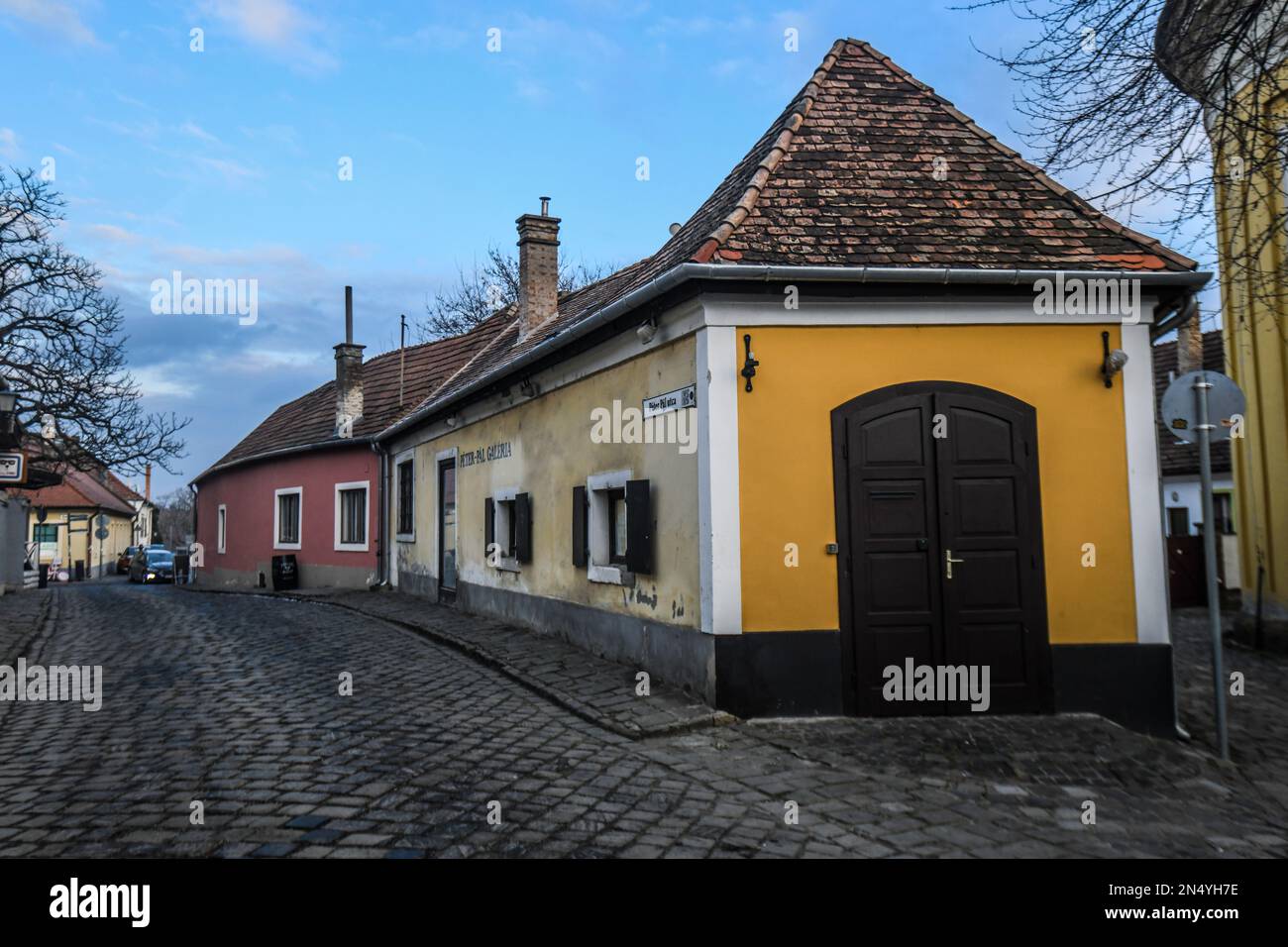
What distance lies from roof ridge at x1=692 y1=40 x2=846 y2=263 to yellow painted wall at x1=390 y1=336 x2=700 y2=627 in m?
0.87

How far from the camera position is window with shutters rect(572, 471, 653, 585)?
29.2 ft

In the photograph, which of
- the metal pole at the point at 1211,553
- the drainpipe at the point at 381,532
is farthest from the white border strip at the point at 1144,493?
the drainpipe at the point at 381,532

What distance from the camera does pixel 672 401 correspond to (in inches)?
334

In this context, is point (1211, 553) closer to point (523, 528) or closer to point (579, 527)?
point (579, 527)

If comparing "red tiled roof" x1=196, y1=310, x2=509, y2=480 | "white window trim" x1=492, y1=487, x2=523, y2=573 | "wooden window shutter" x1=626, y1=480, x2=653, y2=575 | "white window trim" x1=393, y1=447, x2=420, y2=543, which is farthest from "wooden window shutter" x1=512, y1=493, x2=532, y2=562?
"red tiled roof" x1=196, y1=310, x2=509, y2=480

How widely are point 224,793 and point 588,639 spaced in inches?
211

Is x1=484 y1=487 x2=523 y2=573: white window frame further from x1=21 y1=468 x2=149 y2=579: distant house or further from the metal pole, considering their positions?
x1=21 y1=468 x2=149 y2=579: distant house

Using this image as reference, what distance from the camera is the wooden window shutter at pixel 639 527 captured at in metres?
8.88

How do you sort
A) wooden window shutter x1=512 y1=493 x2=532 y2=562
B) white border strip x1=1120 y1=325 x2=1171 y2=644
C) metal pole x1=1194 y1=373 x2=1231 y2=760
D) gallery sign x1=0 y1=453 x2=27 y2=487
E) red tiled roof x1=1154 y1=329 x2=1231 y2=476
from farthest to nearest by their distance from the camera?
red tiled roof x1=1154 y1=329 x2=1231 y2=476 < gallery sign x1=0 y1=453 x2=27 y2=487 < wooden window shutter x1=512 y1=493 x2=532 y2=562 < white border strip x1=1120 y1=325 x2=1171 y2=644 < metal pole x1=1194 y1=373 x2=1231 y2=760

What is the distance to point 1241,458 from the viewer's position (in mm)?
13242
